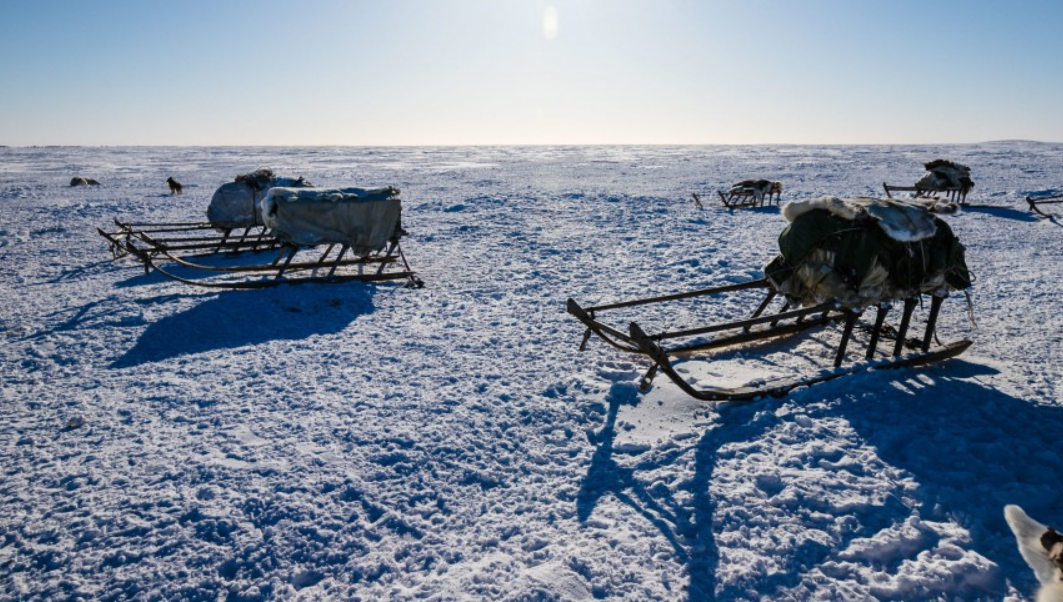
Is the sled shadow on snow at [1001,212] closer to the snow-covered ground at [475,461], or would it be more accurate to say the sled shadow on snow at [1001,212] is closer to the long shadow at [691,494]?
the snow-covered ground at [475,461]

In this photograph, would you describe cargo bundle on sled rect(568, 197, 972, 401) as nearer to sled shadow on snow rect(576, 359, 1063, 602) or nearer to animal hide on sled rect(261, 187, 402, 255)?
sled shadow on snow rect(576, 359, 1063, 602)

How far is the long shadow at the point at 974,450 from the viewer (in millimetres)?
3828

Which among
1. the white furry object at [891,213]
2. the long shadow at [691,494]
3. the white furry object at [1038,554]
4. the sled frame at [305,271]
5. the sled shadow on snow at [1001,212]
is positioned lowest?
the long shadow at [691,494]

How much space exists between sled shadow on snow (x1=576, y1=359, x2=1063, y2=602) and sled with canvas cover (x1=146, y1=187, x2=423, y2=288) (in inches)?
272

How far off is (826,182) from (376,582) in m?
38.1

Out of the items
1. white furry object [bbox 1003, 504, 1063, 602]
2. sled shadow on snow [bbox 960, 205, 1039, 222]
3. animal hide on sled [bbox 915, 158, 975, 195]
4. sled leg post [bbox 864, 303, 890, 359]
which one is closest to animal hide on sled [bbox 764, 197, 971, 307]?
sled leg post [bbox 864, 303, 890, 359]

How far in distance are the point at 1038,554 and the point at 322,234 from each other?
10.5 metres

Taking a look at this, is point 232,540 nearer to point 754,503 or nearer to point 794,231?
point 754,503

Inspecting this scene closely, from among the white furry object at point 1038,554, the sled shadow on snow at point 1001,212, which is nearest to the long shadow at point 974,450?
the white furry object at point 1038,554

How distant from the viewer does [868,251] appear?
552cm

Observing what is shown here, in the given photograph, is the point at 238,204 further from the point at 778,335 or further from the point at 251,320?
the point at 778,335

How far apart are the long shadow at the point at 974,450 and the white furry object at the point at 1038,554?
758 mm

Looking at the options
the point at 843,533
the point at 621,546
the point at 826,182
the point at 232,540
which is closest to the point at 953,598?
the point at 843,533

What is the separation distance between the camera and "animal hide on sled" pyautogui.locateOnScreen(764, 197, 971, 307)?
5.55m
